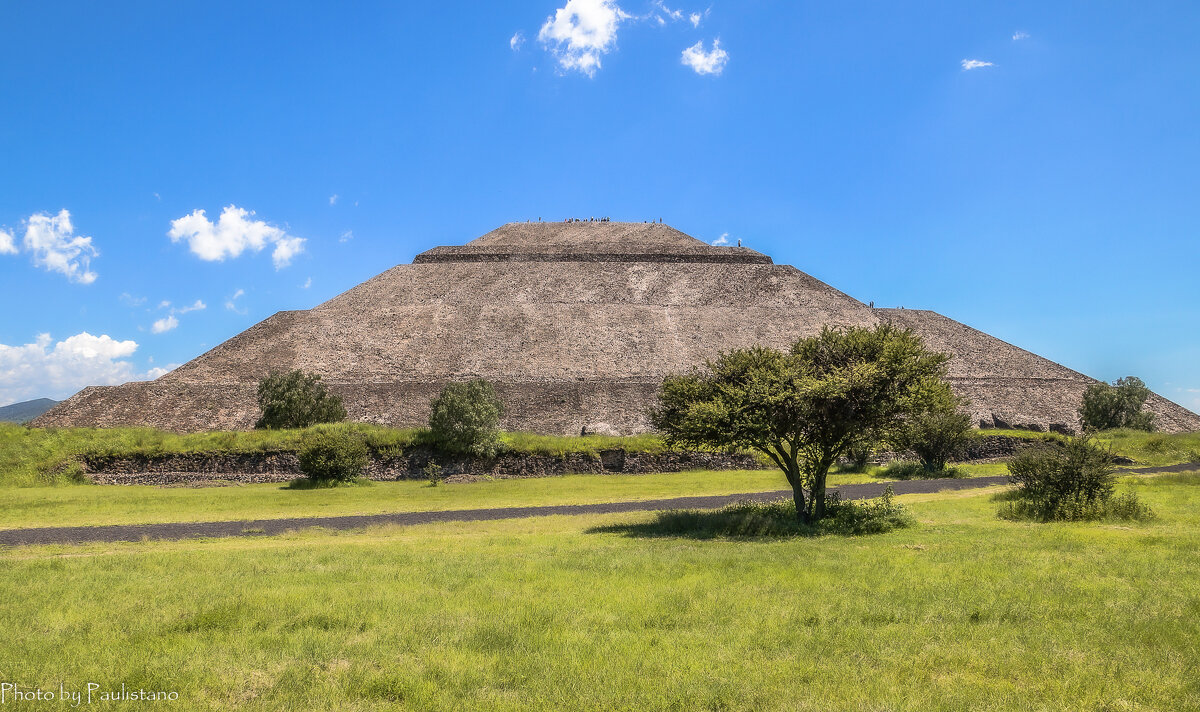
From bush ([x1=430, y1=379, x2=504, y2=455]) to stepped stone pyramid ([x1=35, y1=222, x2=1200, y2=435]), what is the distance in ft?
32.8

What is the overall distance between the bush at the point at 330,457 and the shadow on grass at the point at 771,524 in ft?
62.3

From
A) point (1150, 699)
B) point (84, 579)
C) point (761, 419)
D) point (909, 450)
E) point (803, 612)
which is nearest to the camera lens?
point (1150, 699)

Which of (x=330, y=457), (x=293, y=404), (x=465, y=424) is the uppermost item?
(x=293, y=404)

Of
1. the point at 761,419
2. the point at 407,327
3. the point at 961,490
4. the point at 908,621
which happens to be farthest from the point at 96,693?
the point at 407,327

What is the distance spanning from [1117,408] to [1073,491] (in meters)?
43.0

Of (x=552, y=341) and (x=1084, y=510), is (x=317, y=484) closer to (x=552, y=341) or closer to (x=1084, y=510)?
(x=1084, y=510)

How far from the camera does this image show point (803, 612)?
697 cm

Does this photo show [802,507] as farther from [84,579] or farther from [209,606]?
[84,579]

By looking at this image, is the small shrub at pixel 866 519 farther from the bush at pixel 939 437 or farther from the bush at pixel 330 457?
the bush at pixel 330 457

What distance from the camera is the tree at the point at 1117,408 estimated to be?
47312mm

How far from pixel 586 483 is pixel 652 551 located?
1940 centimetres

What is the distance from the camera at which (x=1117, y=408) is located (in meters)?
47.9

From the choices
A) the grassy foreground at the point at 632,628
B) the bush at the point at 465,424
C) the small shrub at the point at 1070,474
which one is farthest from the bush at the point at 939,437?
the bush at the point at 465,424

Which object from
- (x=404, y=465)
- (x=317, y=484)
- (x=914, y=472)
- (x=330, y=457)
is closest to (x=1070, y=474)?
(x=914, y=472)
